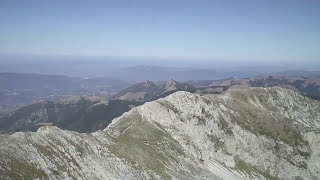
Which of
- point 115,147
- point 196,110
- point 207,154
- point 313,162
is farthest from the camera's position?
point 196,110

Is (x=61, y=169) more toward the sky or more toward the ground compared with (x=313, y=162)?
more toward the sky

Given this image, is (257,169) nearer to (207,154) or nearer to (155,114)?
(207,154)

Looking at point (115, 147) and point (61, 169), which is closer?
point (61, 169)

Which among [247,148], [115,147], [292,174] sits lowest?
[292,174]

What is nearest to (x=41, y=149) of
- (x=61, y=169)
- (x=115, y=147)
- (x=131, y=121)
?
(x=61, y=169)

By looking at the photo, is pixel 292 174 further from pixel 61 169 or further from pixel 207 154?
pixel 61 169

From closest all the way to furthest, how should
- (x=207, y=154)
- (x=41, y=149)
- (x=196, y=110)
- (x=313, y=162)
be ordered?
(x=41, y=149) → (x=207, y=154) → (x=313, y=162) → (x=196, y=110)
